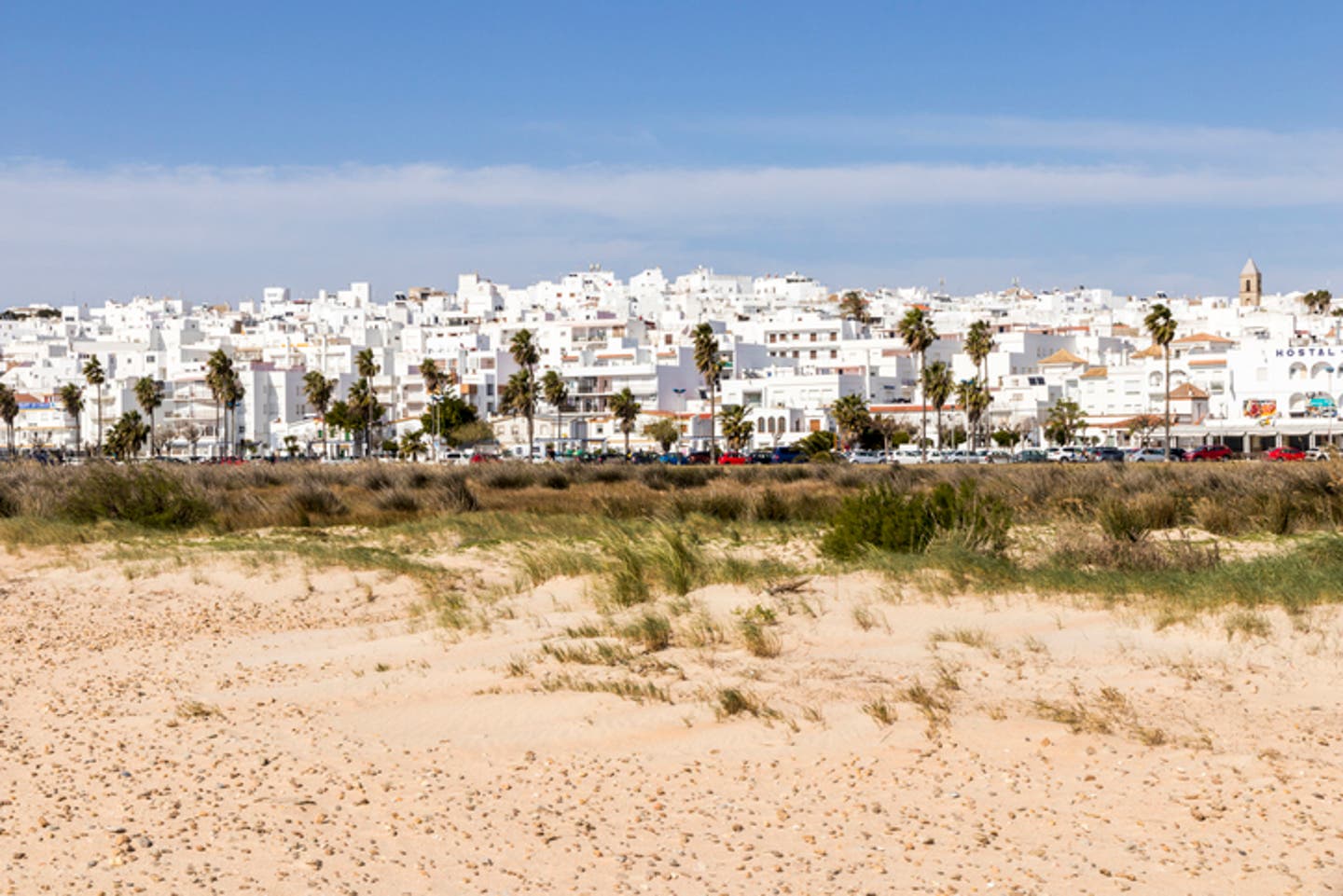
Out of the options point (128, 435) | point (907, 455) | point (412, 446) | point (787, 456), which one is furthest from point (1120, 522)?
point (128, 435)

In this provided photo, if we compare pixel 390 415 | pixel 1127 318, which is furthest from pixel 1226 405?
pixel 1127 318

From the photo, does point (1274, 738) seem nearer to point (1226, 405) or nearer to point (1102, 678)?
point (1102, 678)

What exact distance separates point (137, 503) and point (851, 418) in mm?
67115

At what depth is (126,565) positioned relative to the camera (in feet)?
61.6

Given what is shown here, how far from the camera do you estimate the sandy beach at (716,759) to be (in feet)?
22.9

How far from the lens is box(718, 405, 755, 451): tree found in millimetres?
92500

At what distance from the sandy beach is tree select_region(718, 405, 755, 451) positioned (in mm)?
79437

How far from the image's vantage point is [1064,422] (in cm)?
9331

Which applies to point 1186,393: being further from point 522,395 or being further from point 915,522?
point 915,522

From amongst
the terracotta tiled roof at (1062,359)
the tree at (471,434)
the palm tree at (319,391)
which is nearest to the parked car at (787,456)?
the tree at (471,434)

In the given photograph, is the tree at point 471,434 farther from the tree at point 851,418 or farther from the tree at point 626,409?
the tree at point 851,418

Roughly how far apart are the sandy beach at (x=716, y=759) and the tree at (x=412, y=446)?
8721 centimetres

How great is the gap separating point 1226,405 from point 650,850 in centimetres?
9179

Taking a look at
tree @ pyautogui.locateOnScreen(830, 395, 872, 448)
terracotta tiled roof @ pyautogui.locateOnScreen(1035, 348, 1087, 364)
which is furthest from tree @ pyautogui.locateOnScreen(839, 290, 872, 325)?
tree @ pyautogui.locateOnScreen(830, 395, 872, 448)
